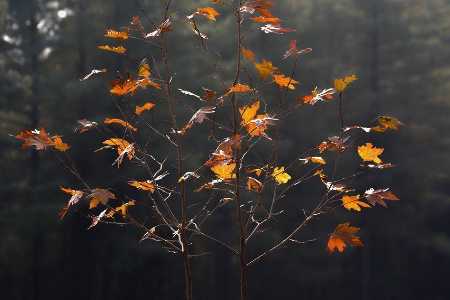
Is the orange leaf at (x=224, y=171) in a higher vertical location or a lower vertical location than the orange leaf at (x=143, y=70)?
lower

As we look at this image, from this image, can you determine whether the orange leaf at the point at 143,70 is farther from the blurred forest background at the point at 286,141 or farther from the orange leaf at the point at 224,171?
the blurred forest background at the point at 286,141

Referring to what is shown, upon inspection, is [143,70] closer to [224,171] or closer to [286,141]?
[224,171]

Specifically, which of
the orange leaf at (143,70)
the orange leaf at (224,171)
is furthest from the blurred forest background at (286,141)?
the orange leaf at (143,70)

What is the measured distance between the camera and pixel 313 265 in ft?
29.4

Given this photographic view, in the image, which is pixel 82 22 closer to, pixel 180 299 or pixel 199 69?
pixel 199 69

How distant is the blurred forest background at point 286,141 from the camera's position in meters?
8.38

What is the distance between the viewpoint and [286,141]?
8461 mm

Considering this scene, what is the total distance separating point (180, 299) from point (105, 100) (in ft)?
8.49

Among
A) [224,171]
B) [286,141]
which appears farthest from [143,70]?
[286,141]

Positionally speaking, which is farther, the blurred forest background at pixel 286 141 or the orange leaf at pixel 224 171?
the blurred forest background at pixel 286 141

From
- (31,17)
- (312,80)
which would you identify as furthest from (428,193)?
(31,17)

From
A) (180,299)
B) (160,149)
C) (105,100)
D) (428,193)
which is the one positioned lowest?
(180,299)

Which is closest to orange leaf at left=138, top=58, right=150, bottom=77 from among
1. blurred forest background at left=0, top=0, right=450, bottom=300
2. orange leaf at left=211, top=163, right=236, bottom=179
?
orange leaf at left=211, top=163, right=236, bottom=179

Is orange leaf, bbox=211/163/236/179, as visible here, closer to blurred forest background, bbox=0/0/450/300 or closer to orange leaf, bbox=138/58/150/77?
orange leaf, bbox=138/58/150/77
